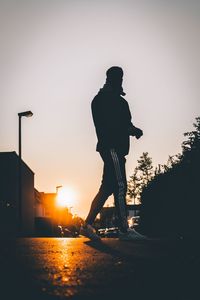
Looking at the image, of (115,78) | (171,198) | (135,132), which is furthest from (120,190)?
(171,198)

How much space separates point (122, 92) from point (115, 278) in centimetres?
434

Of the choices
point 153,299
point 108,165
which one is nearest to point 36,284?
point 153,299

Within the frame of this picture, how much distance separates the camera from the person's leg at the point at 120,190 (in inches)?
243

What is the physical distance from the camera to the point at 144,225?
42.0 m

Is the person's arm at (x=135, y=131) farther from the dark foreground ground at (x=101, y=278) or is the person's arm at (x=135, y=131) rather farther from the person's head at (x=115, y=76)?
the dark foreground ground at (x=101, y=278)

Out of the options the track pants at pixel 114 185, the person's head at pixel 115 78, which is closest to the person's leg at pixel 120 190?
the track pants at pixel 114 185

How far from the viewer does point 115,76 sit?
6387 millimetres

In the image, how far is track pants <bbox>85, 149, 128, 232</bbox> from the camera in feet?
20.3

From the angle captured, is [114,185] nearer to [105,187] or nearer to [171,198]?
[105,187]

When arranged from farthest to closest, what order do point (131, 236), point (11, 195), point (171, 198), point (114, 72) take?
1. point (11, 195)
2. point (171, 198)
3. point (114, 72)
4. point (131, 236)

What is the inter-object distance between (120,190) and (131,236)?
58 cm

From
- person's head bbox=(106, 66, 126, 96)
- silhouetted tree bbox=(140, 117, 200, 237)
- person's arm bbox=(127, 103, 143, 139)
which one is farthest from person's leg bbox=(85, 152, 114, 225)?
silhouetted tree bbox=(140, 117, 200, 237)

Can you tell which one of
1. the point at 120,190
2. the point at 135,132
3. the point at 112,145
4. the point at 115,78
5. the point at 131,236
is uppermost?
the point at 115,78

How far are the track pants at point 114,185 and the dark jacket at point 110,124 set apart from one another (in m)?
0.10
